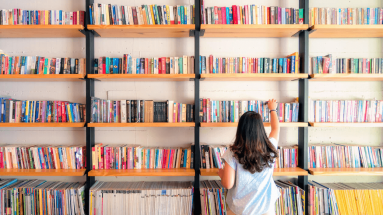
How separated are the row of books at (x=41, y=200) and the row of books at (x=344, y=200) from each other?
85.8 inches

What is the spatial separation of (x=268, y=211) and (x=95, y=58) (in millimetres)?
2027

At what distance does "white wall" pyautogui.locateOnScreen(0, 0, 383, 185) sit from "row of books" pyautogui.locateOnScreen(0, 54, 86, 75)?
0.20 metres

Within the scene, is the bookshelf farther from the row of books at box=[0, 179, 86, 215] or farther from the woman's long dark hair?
the row of books at box=[0, 179, 86, 215]

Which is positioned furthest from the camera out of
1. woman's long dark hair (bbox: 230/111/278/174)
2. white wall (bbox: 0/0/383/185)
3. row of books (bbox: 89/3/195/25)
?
white wall (bbox: 0/0/383/185)

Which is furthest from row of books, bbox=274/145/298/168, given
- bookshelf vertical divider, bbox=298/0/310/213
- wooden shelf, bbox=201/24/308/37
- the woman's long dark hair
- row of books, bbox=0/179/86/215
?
row of books, bbox=0/179/86/215

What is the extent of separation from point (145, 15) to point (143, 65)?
47cm

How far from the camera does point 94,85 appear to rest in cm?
232

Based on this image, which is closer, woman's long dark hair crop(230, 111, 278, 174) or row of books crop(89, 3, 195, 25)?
woman's long dark hair crop(230, 111, 278, 174)

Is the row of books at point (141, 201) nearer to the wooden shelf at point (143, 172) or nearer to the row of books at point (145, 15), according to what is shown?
the wooden shelf at point (143, 172)

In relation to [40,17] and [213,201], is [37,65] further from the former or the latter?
[213,201]

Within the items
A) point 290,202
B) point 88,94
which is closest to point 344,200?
point 290,202

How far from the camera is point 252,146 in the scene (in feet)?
4.78

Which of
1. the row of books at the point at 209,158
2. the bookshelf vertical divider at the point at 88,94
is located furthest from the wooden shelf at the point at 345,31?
the bookshelf vertical divider at the point at 88,94

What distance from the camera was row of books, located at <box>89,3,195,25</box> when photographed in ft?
6.83
